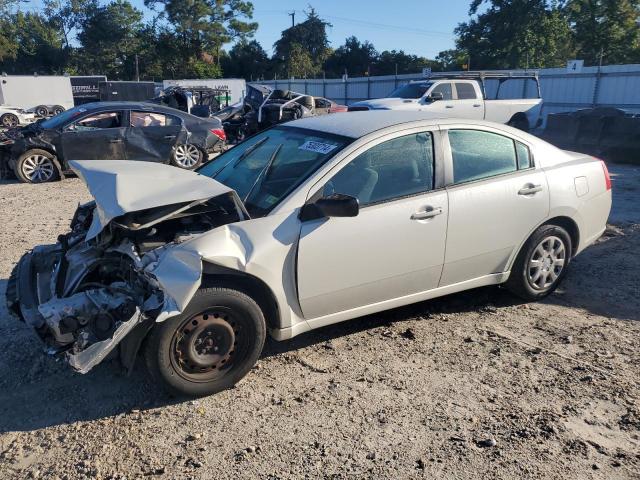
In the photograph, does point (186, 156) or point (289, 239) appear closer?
point (289, 239)

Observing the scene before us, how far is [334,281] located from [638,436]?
6.49 ft

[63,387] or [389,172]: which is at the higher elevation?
[389,172]

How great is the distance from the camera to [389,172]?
3.97 meters

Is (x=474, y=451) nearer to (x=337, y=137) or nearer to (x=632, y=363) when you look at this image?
(x=632, y=363)

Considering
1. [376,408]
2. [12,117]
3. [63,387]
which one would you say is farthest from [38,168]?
[12,117]

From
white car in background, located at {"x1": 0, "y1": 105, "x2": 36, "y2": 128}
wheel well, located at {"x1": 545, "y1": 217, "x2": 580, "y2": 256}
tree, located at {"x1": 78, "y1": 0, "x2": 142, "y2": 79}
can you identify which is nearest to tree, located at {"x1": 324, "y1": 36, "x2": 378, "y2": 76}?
tree, located at {"x1": 78, "y1": 0, "x2": 142, "y2": 79}

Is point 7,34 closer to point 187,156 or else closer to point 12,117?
point 12,117

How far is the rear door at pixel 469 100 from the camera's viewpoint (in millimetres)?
15492

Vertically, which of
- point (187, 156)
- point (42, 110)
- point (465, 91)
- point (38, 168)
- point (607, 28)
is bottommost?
point (42, 110)

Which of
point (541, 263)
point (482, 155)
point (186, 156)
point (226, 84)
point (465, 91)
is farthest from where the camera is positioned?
point (226, 84)


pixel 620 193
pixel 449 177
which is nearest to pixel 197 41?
pixel 620 193

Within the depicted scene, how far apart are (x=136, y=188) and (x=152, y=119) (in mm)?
7918

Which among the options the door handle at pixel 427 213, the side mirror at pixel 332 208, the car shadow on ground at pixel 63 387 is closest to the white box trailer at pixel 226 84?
the car shadow on ground at pixel 63 387

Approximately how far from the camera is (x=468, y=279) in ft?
14.4
